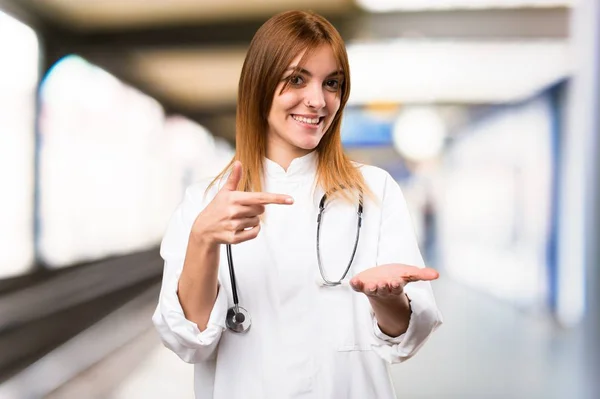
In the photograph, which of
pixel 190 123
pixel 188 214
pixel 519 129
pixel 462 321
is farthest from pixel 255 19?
pixel 188 214

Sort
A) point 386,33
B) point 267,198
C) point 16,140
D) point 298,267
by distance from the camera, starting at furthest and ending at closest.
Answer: point 386,33, point 16,140, point 298,267, point 267,198

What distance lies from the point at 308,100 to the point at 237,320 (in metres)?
0.42

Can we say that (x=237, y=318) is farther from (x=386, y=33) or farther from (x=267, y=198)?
(x=386, y=33)

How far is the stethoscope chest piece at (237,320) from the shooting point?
1.29 meters

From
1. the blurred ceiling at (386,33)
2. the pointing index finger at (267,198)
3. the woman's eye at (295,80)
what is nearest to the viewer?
the pointing index finger at (267,198)

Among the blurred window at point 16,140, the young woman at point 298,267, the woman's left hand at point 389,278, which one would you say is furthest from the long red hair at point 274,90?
the blurred window at point 16,140

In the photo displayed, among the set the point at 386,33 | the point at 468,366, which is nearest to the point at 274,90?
the point at 468,366

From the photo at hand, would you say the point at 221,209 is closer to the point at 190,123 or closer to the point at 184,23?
the point at 184,23

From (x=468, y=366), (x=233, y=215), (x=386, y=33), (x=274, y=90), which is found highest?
(x=386, y=33)

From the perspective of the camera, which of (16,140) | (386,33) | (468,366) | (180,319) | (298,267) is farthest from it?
(386,33)

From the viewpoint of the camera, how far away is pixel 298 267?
1.32 metres

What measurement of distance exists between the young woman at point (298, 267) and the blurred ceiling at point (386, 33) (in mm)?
3206

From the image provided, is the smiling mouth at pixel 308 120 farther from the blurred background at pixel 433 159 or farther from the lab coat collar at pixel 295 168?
the blurred background at pixel 433 159

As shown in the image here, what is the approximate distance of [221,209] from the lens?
3.69ft
